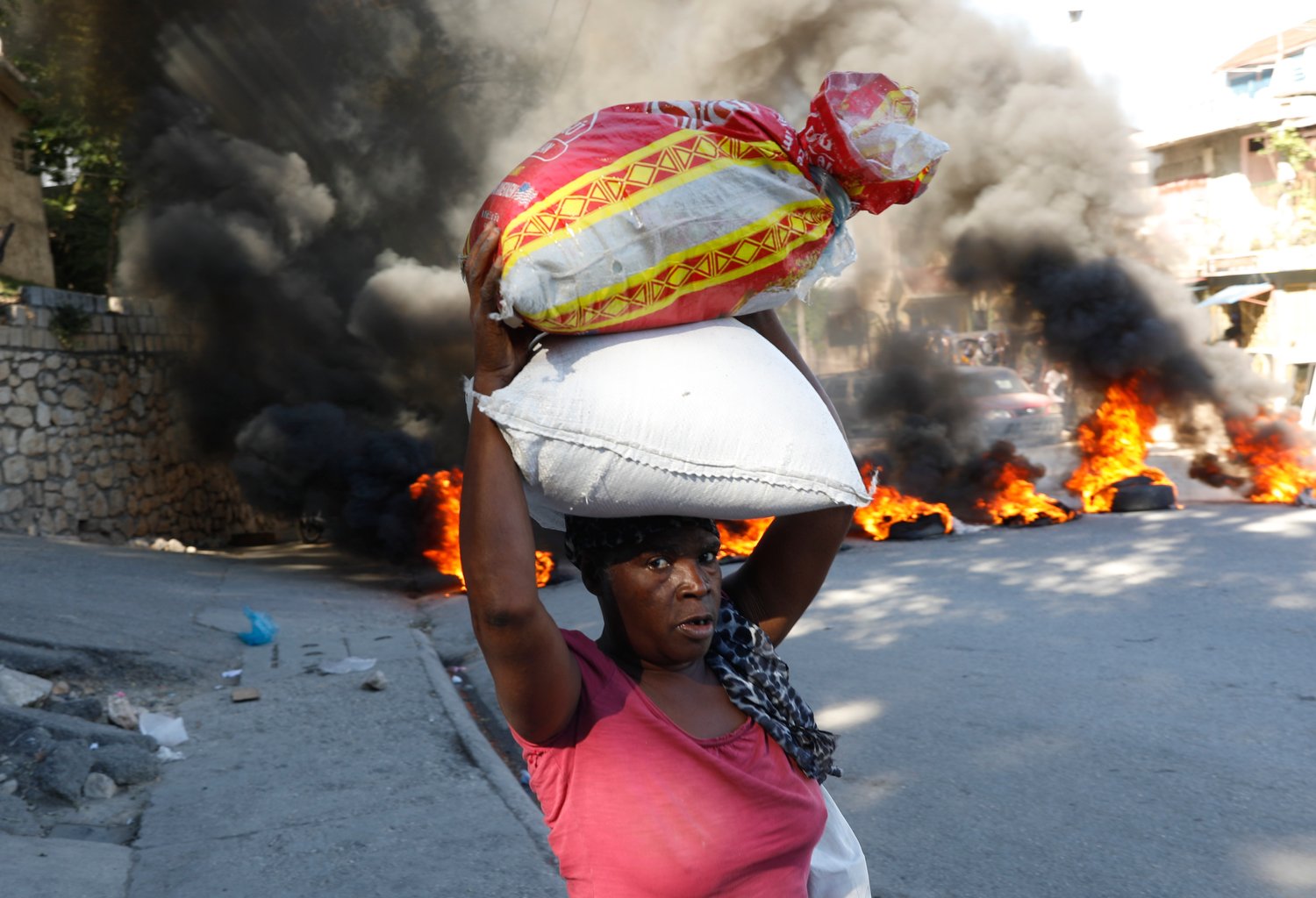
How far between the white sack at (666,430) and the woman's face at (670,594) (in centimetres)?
6

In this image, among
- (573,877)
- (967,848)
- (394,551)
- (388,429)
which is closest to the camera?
(573,877)

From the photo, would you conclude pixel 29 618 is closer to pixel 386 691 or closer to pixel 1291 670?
pixel 386 691

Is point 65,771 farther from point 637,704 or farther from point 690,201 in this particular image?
point 690,201

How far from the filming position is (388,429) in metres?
12.8

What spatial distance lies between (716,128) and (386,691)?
15.8 ft

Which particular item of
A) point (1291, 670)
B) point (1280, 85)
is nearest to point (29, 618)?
point (1291, 670)

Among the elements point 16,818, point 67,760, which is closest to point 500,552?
point 16,818

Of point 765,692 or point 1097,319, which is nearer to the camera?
point 765,692

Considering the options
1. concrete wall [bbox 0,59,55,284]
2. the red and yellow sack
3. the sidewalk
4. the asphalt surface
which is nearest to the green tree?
concrete wall [bbox 0,59,55,284]

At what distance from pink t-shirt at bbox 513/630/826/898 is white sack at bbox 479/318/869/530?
0.97 ft

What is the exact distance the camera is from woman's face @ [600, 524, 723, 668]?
1674mm

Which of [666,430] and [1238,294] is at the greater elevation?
[1238,294]

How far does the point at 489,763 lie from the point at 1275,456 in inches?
396

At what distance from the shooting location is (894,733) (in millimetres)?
5055
